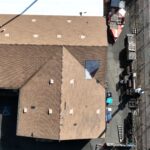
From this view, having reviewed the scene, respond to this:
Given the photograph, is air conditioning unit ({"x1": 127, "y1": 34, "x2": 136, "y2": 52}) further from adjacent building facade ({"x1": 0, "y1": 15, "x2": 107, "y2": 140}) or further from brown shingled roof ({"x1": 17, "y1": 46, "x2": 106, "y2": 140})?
brown shingled roof ({"x1": 17, "y1": 46, "x2": 106, "y2": 140})

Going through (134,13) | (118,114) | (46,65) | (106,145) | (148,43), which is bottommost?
(106,145)

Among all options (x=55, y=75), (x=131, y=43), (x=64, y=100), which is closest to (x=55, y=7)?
(x=55, y=75)

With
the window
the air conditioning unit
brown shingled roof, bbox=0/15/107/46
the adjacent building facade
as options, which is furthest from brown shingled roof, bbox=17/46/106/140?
the air conditioning unit

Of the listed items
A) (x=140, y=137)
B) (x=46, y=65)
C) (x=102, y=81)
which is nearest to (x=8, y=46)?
(x=46, y=65)

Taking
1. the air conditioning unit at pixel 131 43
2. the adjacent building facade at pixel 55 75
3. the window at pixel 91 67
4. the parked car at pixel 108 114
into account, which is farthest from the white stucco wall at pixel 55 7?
the parked car at pixel 108 114

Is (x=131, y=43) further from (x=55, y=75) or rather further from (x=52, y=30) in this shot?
(x=55, y=75)

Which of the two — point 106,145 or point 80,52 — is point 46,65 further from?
point 106,145
